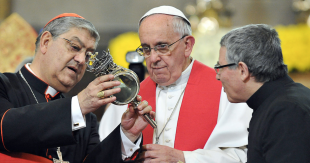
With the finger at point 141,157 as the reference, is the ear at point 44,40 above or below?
above

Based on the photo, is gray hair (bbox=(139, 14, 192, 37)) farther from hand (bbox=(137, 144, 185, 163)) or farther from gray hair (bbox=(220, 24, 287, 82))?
hand (bbox=(137, 144, 185, 163))

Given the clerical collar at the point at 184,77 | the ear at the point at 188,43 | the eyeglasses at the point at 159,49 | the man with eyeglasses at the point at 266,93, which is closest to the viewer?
the man with eyeglasses at the point at 266,93

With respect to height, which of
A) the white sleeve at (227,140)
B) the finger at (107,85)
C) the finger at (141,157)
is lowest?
the finger at (141,157)

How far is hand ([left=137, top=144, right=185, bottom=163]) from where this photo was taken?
2709 mm

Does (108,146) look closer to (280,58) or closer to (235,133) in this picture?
(235,133)

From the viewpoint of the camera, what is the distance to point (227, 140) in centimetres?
292

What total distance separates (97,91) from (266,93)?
3.70ft

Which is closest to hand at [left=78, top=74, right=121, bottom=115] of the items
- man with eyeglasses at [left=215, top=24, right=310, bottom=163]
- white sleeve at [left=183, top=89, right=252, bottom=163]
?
man with eyeglasses at [left=215, top=24, right=310, bottom=163]

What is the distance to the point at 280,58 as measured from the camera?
2.35 meters

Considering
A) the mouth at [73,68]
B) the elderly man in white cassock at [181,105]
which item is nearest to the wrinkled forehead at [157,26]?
the elderly man in white cassock at [181,105]

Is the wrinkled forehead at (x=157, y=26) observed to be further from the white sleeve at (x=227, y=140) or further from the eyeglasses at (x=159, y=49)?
the white sleeve at (x=227, y=140)

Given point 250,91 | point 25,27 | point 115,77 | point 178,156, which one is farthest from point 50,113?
point 25,27

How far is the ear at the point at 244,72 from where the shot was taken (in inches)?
93.0

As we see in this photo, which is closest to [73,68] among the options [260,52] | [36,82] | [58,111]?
[36,82]
